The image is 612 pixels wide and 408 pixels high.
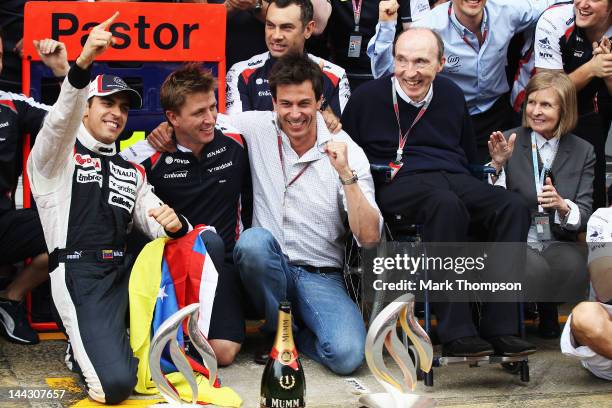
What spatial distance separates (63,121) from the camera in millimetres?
5766

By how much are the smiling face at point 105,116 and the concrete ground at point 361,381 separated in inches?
49.5

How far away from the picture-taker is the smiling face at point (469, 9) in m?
7.75

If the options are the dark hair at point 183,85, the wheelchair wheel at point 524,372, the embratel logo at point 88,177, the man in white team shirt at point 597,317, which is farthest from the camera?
the dark hair at point 183,85

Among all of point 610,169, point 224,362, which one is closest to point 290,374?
point 224,362

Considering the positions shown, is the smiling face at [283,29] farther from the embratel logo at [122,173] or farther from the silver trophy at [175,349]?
the silver trophy at [175,349]

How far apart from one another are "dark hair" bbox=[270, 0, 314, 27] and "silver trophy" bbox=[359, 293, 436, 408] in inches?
114

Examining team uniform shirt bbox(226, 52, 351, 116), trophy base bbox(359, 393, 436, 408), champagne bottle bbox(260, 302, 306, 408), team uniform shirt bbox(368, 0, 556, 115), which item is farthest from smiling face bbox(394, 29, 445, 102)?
trophy base bbox(359, 393, 436, 408)

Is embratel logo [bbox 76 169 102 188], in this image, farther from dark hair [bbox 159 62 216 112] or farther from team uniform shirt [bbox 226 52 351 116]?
team uniform shirt [bbox 226 52 351 116]

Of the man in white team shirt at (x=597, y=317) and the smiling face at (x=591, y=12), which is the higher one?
the smiling face at (x=591, y=12)

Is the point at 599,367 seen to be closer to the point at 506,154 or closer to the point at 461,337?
the point at 461,337

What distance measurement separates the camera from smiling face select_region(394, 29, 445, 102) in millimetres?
6809

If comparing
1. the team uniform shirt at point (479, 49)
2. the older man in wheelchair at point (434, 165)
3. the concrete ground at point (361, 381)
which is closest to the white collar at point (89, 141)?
the concrete ground at point (361, 381)

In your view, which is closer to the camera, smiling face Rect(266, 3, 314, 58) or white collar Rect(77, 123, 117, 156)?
white collar Rect(77, 123, 117, 156)

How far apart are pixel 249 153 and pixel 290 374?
201cm
